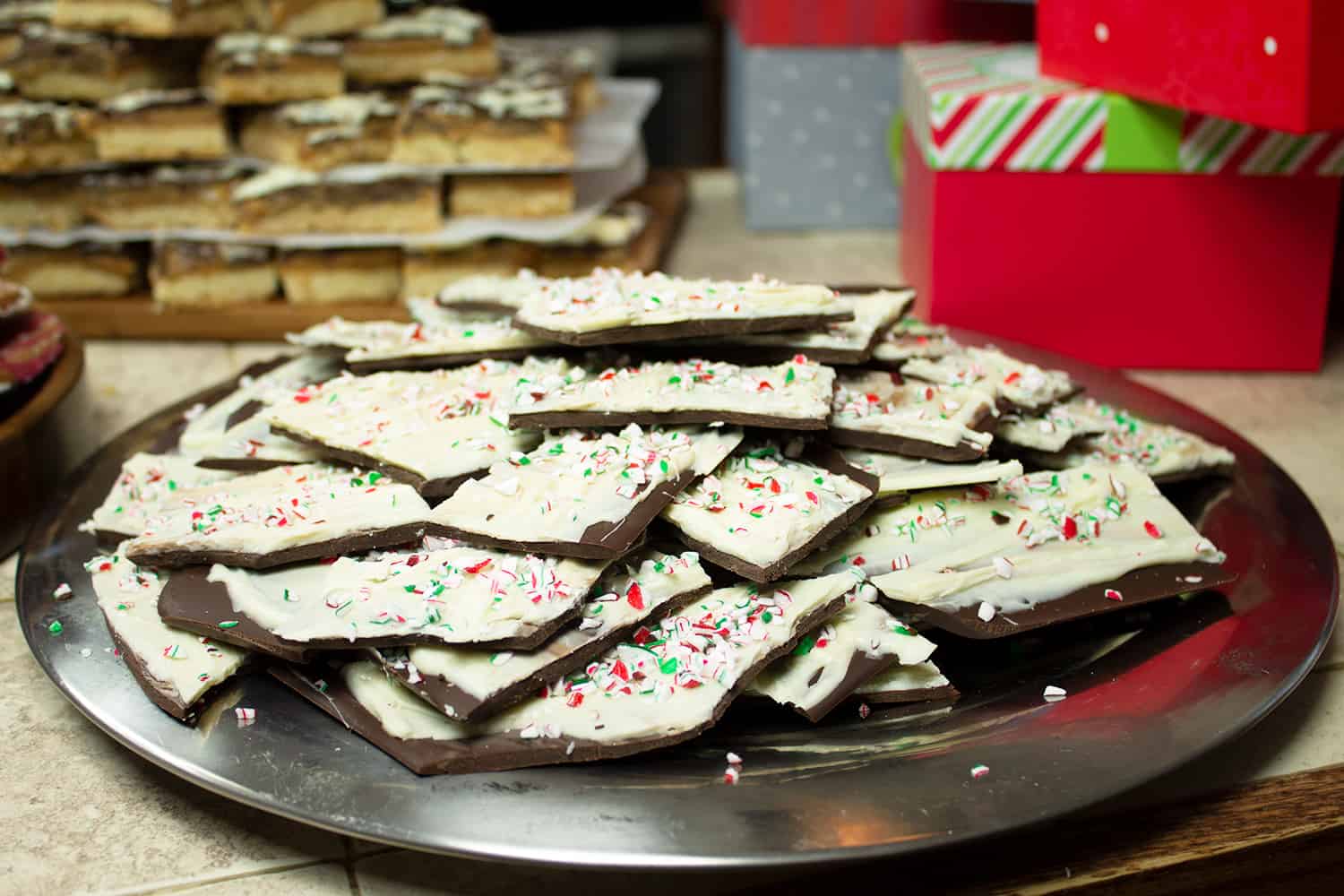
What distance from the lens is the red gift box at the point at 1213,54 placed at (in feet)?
4.20

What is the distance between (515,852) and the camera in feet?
2.56

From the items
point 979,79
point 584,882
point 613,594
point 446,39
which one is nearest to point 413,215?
point 446,39

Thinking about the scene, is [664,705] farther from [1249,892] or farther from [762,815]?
[1249,892]

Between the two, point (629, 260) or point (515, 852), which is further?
point (629, 260)

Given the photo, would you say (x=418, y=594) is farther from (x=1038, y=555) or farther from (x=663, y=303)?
(x=1038, y=555)

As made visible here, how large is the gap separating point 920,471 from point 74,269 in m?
1.66

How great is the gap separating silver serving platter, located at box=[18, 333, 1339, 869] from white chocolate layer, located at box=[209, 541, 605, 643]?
7 cm

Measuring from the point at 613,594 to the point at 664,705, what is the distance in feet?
0.35

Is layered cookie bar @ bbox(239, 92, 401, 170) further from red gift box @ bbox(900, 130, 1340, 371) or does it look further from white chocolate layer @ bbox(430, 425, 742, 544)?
white chocolate layer @ bbox(430, 425, 742, 544)

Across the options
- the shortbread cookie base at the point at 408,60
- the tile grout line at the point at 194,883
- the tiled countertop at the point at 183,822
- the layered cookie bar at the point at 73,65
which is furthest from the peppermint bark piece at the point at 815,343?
the layered cookie bar at the point at 73,65

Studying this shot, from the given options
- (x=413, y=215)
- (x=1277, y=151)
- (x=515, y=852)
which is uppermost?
(x=1277, y=151)

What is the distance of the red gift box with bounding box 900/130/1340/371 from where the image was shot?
67.1 inches

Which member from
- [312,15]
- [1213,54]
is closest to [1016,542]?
[1213,54]

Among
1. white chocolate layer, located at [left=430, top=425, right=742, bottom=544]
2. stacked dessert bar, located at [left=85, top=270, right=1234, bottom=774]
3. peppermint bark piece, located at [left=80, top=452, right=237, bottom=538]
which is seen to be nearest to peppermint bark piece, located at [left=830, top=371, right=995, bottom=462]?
stacked dessert bar, located at [left=85, top=270, right=1234, bottom=774]
